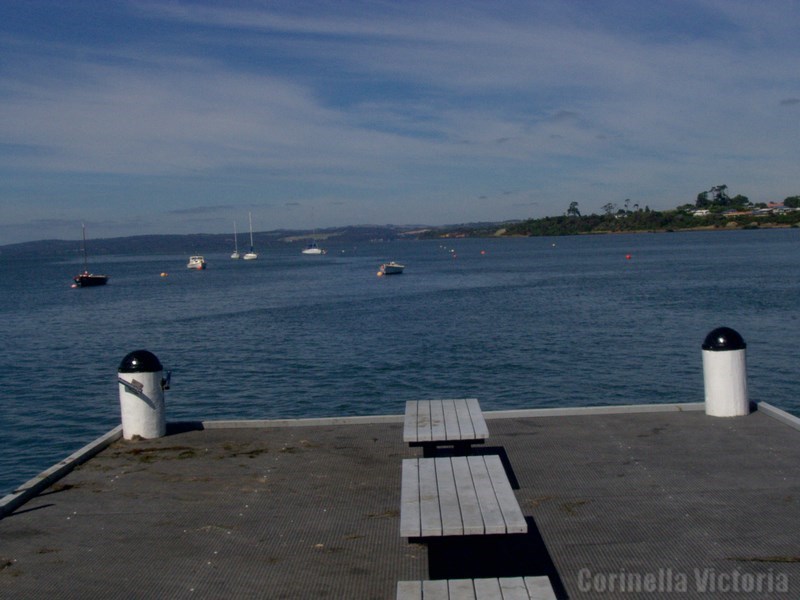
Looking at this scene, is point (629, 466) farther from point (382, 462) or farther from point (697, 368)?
point (697, 368)

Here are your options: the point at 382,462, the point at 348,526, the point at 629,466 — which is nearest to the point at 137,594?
the point at 348,526

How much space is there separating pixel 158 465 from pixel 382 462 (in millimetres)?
2553

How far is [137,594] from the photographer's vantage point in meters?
6.10

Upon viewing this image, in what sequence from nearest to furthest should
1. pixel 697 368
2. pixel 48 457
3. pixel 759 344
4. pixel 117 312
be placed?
pixel 48 457
pixel 697 368
pixel 759 344
pixel 117 312

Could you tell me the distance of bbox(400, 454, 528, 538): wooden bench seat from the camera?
18.6ft

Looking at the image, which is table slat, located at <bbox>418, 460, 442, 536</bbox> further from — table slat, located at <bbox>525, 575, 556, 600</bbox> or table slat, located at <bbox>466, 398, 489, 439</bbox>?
table slat, located at <bbox>466, 398, 489, 439</bbox>

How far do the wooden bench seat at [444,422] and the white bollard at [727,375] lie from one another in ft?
10.5

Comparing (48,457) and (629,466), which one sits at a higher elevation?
(629,466)

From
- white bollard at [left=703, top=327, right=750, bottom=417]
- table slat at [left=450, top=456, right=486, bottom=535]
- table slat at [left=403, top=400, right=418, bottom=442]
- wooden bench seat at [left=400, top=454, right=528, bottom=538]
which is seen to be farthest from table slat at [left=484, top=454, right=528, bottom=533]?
white bollard at [left=703, top=327, right=750, bottom=417]

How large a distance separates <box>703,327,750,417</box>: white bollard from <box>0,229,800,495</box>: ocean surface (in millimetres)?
12456

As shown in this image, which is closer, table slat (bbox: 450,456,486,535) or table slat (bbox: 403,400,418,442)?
table slat (bbox: 450,456,486,535)

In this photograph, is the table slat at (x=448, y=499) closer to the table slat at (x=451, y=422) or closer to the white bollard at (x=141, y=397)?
the table slat at (x=451, y=422)

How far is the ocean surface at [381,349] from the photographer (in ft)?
78.4

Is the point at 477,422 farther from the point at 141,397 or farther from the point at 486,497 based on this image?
the point at 141,397
